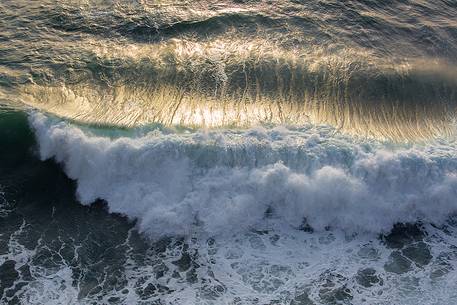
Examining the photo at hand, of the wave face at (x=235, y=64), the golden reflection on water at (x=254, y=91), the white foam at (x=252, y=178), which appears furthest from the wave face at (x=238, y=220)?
the wave face at (x=235, y=64)

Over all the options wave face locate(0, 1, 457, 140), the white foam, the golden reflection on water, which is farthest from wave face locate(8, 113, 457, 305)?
wave face locate(0, 1, 457, 140)

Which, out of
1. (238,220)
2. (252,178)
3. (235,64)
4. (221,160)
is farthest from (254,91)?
(238,220)

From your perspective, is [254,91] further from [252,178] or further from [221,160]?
[252,178]

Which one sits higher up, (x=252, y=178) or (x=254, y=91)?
(x=254, y=91)

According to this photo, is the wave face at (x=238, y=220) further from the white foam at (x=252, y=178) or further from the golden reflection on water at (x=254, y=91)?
the golden reflection on water at (x=254, y=91)

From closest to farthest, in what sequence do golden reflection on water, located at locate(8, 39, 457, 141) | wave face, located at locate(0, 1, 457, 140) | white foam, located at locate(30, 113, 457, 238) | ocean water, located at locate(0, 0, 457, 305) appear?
ocean water, located at locate(0, 0, 457, 305)
white foam, located at locate(30, 113, 457, 238)
golden reflection on water, located at locate(8, 39, 457, 141)
wave face, located at locate(0, 1, 457, 140)

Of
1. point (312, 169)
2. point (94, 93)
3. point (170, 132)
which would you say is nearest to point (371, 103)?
point (312, 169)

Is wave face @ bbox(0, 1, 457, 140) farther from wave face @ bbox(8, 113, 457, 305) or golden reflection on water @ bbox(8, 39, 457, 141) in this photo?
wave face @ bbox(8, 113, 457, 305)
